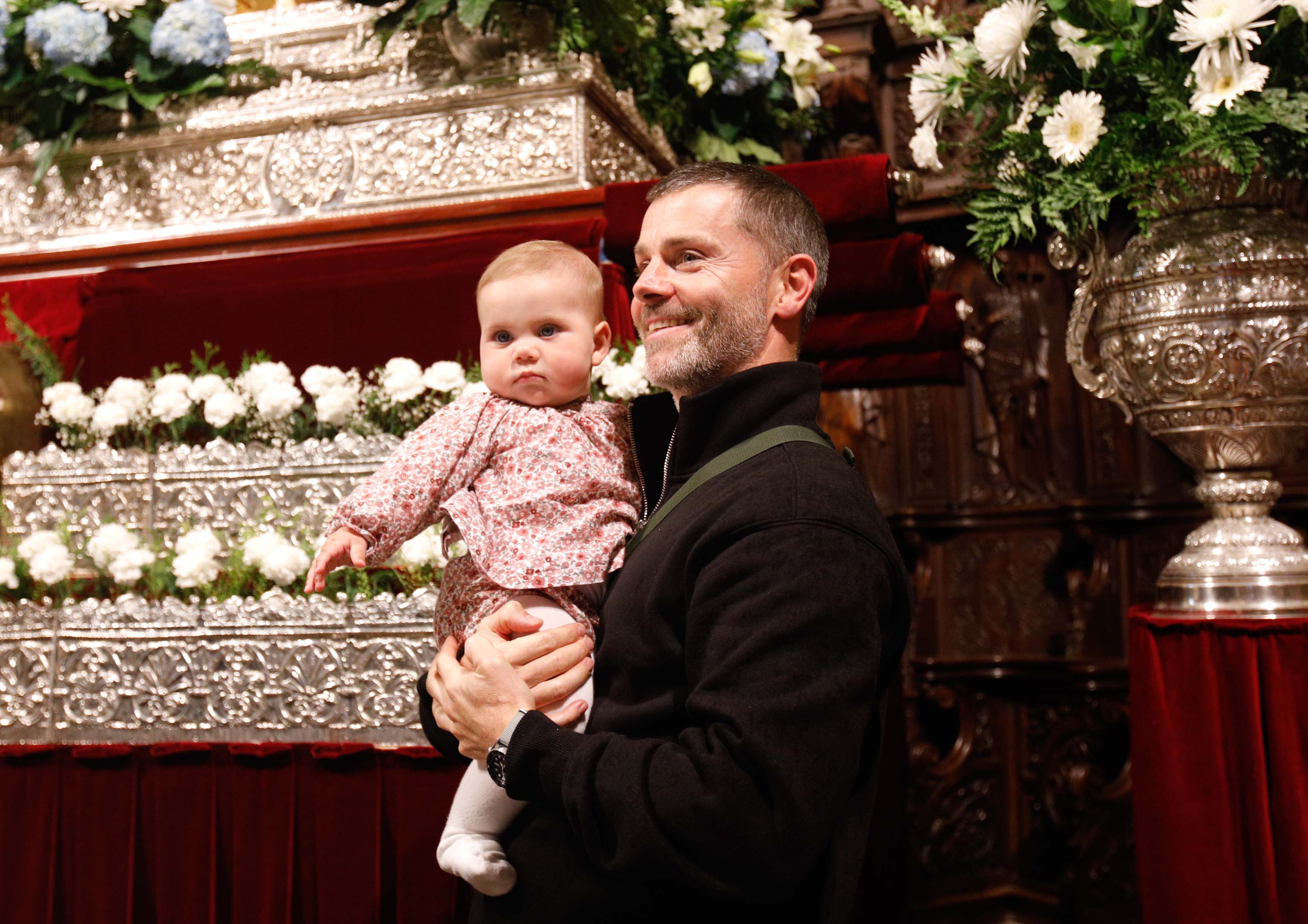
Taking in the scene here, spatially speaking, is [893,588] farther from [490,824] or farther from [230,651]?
[230,651]

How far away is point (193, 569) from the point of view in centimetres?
231

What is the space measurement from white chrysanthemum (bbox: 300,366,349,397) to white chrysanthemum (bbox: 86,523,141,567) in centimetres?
49

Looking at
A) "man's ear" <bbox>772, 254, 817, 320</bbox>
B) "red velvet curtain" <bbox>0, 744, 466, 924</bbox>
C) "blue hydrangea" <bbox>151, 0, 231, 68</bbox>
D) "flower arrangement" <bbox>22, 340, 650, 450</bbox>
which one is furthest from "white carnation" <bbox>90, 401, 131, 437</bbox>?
"man's ear" <bbox>772, 254, 817, 320</bbox>

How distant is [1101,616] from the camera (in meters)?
3.83

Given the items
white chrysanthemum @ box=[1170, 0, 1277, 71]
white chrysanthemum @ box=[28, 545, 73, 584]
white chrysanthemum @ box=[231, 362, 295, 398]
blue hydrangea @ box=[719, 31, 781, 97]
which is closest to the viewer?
white chrysanthemum @ box=[1170, 0, 1277, 71]

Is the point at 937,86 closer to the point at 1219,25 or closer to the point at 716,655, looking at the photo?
the point at 1219,25

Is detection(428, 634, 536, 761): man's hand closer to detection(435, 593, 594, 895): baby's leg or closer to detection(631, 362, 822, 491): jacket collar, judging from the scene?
detection(435, 593, 594, 895): baby's leg

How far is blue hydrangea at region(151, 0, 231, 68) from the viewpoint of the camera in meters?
3.26

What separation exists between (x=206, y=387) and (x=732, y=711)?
6.02ft

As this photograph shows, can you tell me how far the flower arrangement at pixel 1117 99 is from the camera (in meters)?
2.01

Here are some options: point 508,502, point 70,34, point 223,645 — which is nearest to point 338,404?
point 223,645

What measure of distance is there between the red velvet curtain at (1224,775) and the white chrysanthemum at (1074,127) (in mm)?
877

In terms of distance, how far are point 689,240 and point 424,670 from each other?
1063mm

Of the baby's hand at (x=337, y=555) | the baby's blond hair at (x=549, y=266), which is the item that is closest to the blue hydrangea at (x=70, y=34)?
the baby's blond hair at (x=549, y=266)
